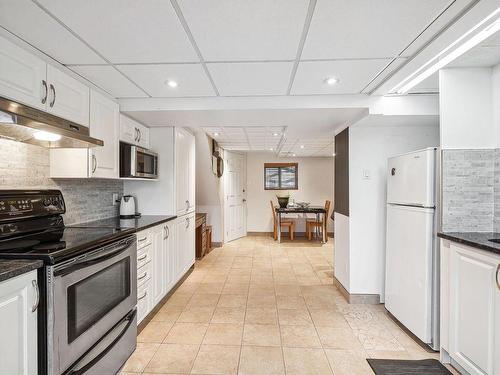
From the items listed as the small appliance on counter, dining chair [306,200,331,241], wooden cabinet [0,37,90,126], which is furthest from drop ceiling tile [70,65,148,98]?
dining chair [306,200,331,241]

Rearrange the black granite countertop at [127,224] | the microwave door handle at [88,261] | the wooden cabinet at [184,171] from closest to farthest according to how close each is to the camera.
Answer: the microwave door handle at [88,261] → the black granite countertop at [127,224] → the wooden cabinet at [184,171]

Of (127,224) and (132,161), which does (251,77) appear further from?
(127,224)

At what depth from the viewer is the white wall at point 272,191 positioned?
7562mm

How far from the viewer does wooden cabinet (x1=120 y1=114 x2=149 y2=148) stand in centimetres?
283

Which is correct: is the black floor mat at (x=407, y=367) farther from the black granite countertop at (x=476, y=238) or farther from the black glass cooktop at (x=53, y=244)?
the black glass cooktop at (x=53, y=244)

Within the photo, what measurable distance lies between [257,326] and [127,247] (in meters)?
1.41

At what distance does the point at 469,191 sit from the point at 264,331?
204 cm

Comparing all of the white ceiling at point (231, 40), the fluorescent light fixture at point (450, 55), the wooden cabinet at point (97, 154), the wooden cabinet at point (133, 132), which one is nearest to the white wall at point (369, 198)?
the fluorescent light fixture at point (450, 55)

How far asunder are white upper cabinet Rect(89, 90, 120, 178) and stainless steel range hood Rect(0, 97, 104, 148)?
0.61 feet

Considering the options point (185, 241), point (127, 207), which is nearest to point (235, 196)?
point (185, 241)

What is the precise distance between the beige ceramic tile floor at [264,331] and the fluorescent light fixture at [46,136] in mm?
1730

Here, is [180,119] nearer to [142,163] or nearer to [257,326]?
[142,163]

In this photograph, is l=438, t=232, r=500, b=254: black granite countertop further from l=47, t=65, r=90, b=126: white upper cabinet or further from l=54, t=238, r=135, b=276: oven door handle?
l=47, t=65, r=90, b=126: white upper cabinet

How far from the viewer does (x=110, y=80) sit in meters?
2.27
